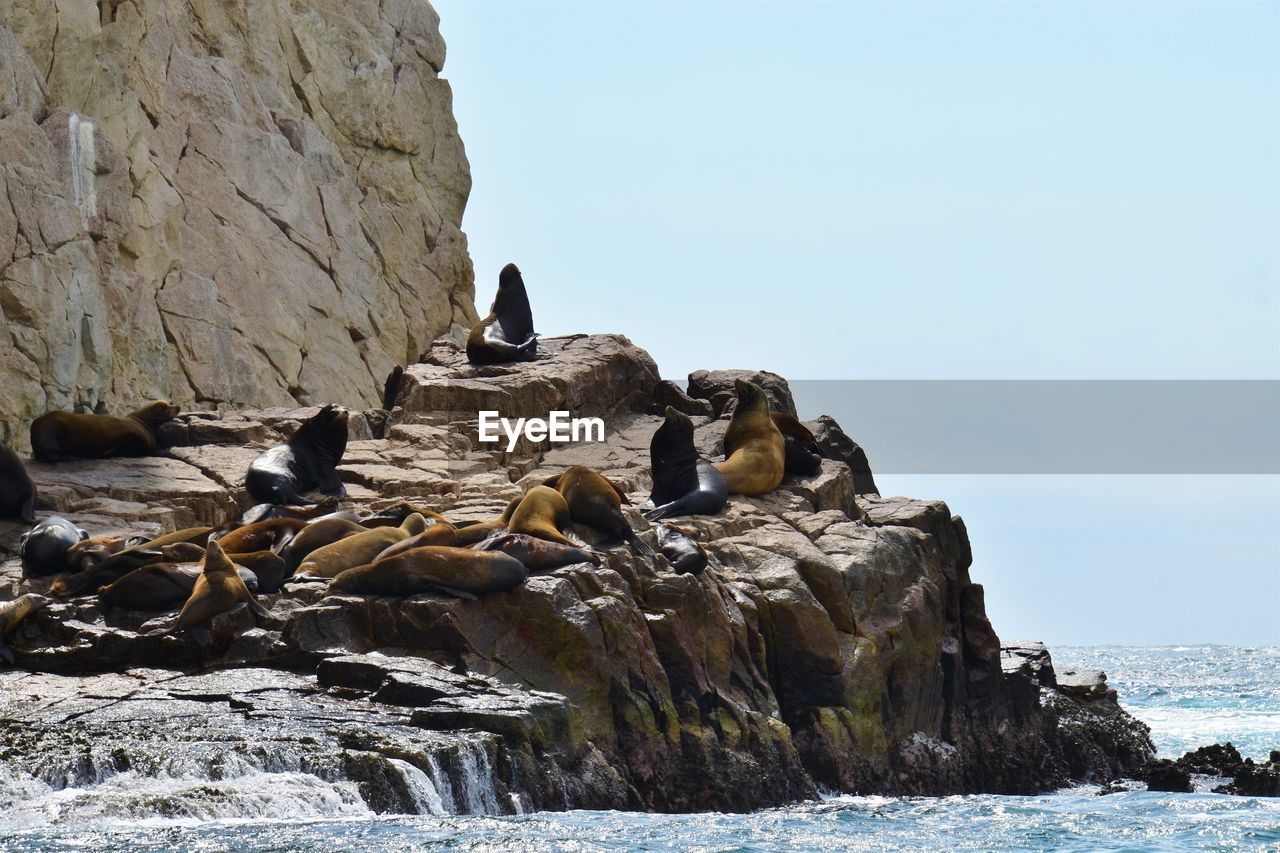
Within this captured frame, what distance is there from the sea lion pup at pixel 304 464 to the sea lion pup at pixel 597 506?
12.0 ft

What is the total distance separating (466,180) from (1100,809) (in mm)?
26327

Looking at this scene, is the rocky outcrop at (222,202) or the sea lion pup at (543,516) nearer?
the sea lion pup at (543,516)

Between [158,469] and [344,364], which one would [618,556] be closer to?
[158,469]

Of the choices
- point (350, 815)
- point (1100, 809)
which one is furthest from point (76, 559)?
point (1100, 809)

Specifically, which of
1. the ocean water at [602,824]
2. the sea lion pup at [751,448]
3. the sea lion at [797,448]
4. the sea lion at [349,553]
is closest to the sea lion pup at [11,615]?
the sea lion at [349,553]

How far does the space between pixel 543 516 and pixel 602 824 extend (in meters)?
3.34

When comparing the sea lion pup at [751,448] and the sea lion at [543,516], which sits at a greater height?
the sea lion pup at [751,448]

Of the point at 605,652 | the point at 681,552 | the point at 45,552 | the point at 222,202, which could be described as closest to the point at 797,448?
the point at 681,552

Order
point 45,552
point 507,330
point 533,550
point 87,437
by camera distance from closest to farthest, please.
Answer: point 533,550 → point 45,552 → point 87,437 → point 507,330

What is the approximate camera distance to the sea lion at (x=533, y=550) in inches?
473

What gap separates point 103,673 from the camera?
11.5 meters

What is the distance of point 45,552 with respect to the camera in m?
13.1

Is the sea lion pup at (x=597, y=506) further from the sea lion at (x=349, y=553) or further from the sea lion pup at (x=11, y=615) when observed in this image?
the sea lion pup at (x=11, y=615)

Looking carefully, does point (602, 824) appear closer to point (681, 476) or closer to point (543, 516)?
point (543, 516)
